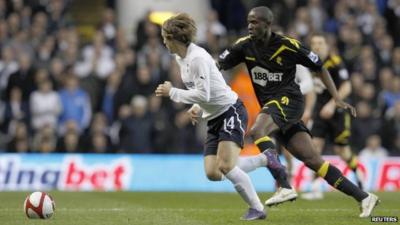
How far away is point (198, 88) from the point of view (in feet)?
32.5

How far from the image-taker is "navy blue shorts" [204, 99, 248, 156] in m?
10.3

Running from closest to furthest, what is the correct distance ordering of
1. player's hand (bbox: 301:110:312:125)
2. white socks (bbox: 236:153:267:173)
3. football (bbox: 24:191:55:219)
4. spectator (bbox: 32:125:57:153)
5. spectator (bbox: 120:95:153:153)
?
football (bbox: 24:191:55:219)
white socks (bbox: 236:153:267:173)
player's hand (bbox: 301:110:312:125)
spectator (bbox: 32:125:57:153)
spectator (bbox: 120:95:153:153)

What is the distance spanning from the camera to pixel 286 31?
2108cm

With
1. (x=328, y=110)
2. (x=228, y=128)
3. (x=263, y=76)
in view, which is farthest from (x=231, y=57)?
(x=328, y=110)

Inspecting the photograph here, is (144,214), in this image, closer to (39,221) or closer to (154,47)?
(39,221)

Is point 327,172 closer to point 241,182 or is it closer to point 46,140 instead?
point 241,182

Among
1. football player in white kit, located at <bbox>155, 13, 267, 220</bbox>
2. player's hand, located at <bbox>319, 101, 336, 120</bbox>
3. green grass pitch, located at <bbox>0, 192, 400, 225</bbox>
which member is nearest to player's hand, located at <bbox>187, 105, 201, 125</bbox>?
football player in white kit, located at <bbox>155, 13, 267, 220</bbox>

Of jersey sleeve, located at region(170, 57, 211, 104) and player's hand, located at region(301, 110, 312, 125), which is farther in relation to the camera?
player's hand, located at region(301, 110, 312, 125)

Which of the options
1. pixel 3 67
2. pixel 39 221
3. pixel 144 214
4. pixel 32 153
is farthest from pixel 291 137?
pixel 3 67

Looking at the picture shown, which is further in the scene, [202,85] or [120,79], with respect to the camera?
[120,79]

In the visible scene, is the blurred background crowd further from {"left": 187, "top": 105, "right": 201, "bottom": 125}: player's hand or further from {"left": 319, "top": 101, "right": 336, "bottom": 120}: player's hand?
{"left": 187, "top": 105, "right": 201, "bottom": 125}: player's hand

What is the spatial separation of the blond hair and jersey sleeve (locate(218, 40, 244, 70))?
1085 millimetres

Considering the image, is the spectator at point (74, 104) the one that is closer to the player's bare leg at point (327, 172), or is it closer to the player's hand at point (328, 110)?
the player's hand at point (328, 110)

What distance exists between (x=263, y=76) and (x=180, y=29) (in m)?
1.46
